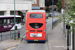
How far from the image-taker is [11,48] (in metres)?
14.9

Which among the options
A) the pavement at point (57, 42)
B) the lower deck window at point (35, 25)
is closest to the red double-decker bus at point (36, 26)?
the lower deck window at point (35, 25)

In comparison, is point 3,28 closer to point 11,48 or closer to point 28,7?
point 28,7

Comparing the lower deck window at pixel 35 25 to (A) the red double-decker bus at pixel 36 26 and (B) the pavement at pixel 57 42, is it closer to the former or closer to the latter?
(A) the red double-decker bus at pixel 36 26

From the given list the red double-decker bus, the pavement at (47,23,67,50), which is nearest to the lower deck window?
the red double-decker bus

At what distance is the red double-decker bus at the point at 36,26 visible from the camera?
16.9 metres

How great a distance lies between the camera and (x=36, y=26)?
17016mm

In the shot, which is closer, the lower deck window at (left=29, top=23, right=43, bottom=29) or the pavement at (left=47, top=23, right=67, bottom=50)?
the pavement at (left=47, top=23, right=67, bottom=50)

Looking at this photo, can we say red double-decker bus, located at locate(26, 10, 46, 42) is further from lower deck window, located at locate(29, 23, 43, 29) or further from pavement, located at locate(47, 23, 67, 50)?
pavement, located at locate(47, 23, 67, 50)

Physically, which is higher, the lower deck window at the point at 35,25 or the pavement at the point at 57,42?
the lower deck window at the point at 35,25

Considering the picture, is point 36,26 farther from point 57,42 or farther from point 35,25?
point 57,42

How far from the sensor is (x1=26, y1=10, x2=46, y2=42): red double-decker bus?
16.9 metres

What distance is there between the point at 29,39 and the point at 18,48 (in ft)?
7.81

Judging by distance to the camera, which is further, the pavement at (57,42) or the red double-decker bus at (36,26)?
the red double-decker bus at (36,26)

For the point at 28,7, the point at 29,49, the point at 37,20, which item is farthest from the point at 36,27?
the point at 28,7
